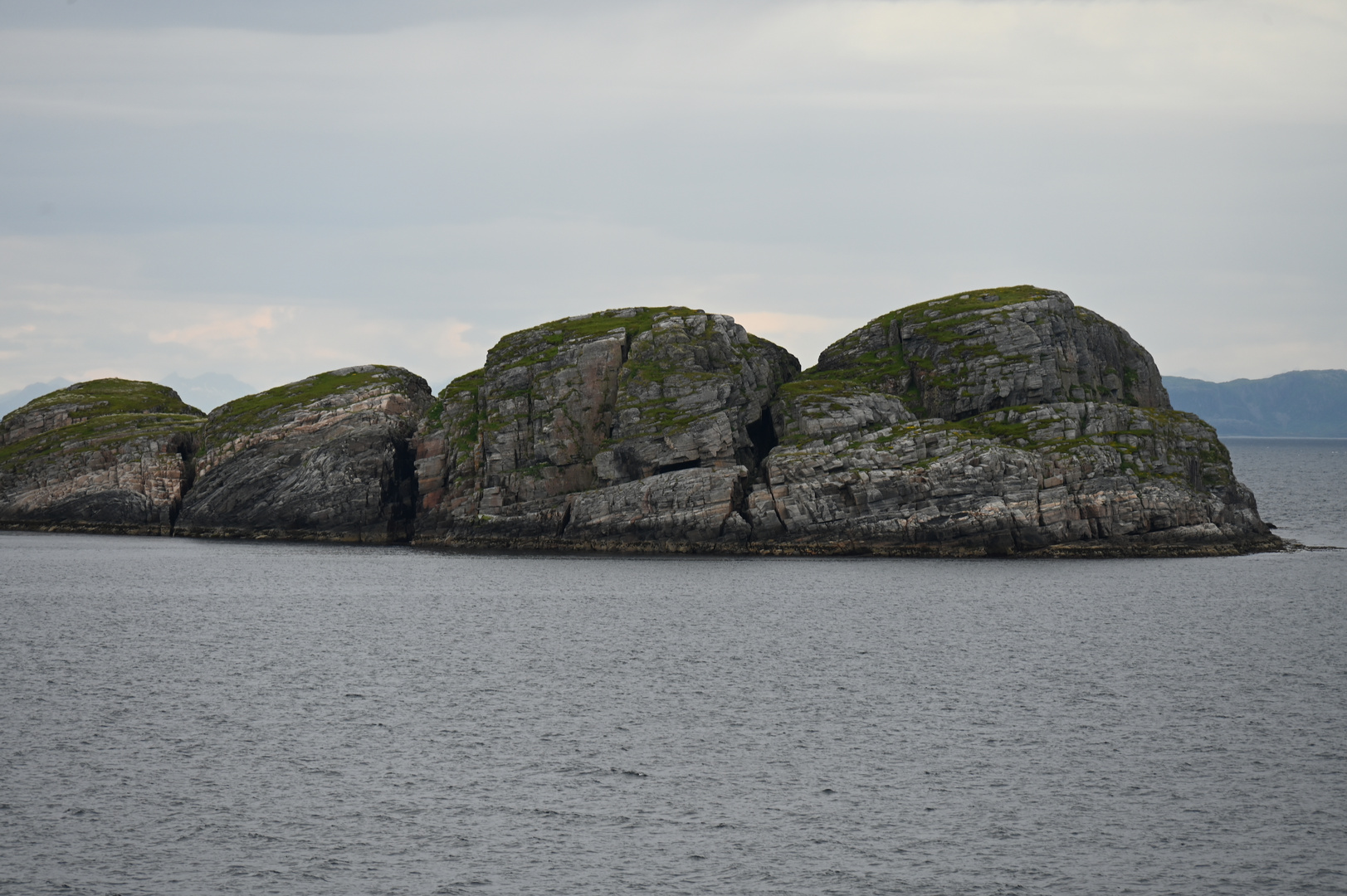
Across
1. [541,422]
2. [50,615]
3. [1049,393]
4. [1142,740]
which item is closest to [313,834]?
[1142,740]

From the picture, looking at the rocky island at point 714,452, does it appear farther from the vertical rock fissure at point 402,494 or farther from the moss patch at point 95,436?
the moss patch at point 95,436

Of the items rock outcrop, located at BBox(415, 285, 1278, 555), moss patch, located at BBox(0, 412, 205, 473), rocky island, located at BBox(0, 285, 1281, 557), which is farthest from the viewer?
moss patch, located at BBox(0, 412, 205, 473)

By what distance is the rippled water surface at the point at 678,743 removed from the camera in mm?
34469

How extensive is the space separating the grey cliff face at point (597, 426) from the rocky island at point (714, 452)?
0.30 m

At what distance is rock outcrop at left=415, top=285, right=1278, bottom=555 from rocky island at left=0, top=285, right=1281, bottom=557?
27cm

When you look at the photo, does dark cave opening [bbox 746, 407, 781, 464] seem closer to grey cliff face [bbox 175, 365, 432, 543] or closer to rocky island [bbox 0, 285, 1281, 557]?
rocky island [bbox 0, 285, 1281, 557]

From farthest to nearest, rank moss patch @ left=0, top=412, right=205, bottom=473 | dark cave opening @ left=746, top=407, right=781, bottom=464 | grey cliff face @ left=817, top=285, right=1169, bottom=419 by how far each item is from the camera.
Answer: moss patch @ left=0, top=412, right=205, bottom=473 < dark cave opening @ left=746, top=407, right=781, bottom=464 < grey cliff face @ left=817, top=285, right=1169, bottom=419

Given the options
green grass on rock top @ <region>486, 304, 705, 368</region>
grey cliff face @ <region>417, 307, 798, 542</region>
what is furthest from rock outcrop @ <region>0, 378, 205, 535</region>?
green grass on rock top @ <region>486, 304, 705, 368</region>

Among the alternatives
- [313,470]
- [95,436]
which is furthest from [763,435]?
[95,436]

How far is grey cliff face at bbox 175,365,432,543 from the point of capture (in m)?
143

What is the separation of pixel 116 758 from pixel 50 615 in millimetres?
41541

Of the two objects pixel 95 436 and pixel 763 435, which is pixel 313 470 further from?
pixel 763 435

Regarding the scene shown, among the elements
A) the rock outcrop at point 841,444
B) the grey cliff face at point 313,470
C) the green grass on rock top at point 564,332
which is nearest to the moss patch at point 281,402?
the grey cliff face at point 313,470

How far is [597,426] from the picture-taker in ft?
435
